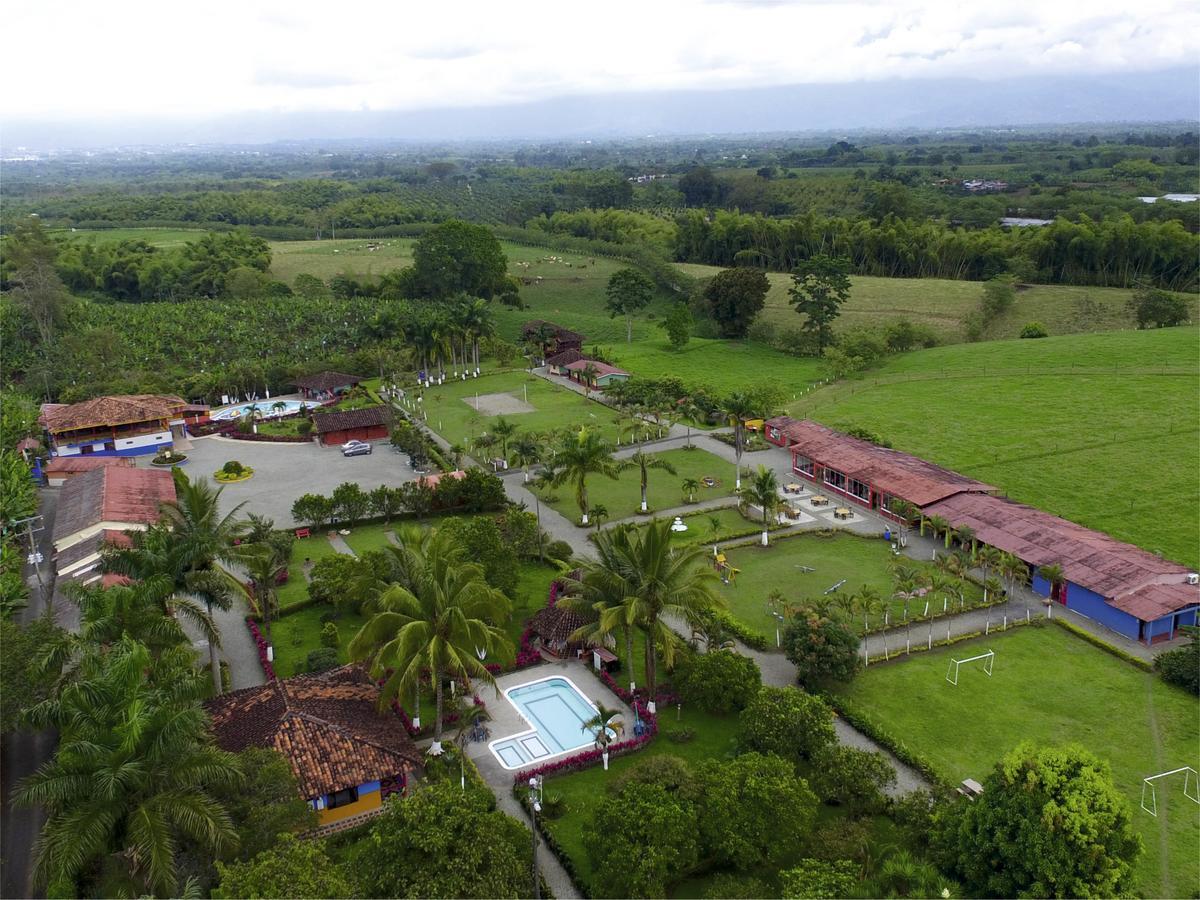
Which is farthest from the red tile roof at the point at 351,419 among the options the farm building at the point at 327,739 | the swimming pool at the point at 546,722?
the farm building at the point at 327,739

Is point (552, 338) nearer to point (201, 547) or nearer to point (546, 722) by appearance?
point (546, 722)

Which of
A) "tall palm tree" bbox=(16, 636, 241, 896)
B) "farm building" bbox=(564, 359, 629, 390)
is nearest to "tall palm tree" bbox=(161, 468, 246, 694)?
"tall palm tree" bbox=(16, 636, 241, 896)

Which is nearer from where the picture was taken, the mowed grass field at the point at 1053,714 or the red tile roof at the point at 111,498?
the mowed grass field at the point at 1053,714

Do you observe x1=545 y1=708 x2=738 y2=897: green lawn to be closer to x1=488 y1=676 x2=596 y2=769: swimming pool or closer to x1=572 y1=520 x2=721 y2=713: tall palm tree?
x1=488 y1=676 x2=596 y2=769: swimming pool

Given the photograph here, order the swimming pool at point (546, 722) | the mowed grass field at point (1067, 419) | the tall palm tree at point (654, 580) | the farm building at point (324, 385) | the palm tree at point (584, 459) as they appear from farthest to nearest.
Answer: the farm building at point (324, 385) < the mowed grass field at point (1067, 419) < the palm tree at point (584, 459) < the swimming pool at point (546, 722) < the tall palm tree at point (654, 580)

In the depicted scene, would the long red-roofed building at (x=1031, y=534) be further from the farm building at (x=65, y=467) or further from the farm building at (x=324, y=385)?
the farm building at (x=65, y=467)

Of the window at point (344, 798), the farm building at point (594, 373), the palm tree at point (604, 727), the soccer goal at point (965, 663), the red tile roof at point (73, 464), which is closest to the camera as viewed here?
the window at point (344, 798)

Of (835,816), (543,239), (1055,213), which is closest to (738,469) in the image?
(835,816)

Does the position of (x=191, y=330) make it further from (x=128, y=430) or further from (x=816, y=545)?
(x=816, y=545)

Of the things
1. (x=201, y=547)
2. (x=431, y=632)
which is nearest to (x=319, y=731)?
(x=431, y=632)
